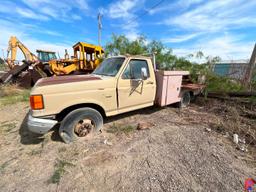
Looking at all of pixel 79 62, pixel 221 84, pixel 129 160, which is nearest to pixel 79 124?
pixel 129 160

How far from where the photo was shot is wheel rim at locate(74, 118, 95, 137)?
314 centimetres

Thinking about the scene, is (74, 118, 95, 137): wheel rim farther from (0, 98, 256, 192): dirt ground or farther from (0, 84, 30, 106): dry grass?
(0, 84, 30, 106): dry grass

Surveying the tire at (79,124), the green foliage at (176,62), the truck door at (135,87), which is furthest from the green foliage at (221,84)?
the tire at (79,124)

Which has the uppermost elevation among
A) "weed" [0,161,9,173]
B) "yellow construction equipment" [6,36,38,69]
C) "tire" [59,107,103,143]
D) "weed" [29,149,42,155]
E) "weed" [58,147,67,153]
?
"yellow construction equipment" [6,36,38,69]

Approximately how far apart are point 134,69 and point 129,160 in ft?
7.59

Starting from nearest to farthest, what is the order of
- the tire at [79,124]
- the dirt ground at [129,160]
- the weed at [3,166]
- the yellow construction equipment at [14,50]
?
the dirt ground at [129,160]
the weed at [3,166]
the tire at [79,124]
the yellow construction equipment at [14,50]

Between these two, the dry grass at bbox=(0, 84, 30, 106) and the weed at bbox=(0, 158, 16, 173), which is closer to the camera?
the weed at bbox=(0, 158, 16, 173)

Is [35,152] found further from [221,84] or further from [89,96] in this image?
[221,84]

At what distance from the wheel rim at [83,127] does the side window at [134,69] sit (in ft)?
4.71

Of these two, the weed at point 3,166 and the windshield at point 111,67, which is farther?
the windshield at point 111,67

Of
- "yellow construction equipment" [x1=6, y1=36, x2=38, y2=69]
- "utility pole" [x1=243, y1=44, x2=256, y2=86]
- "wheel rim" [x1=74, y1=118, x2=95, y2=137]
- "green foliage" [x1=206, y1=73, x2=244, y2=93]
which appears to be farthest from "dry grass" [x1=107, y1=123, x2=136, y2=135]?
"yellow construction equipment" [x1=6, y1=36, x2=38, y2=69]

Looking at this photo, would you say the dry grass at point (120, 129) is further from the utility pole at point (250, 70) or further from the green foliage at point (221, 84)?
the utility pole at point (250, 70)

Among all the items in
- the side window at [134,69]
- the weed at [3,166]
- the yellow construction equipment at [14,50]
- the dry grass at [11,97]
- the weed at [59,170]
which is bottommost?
the weed at [3,166]

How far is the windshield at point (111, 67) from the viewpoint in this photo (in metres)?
3.65
